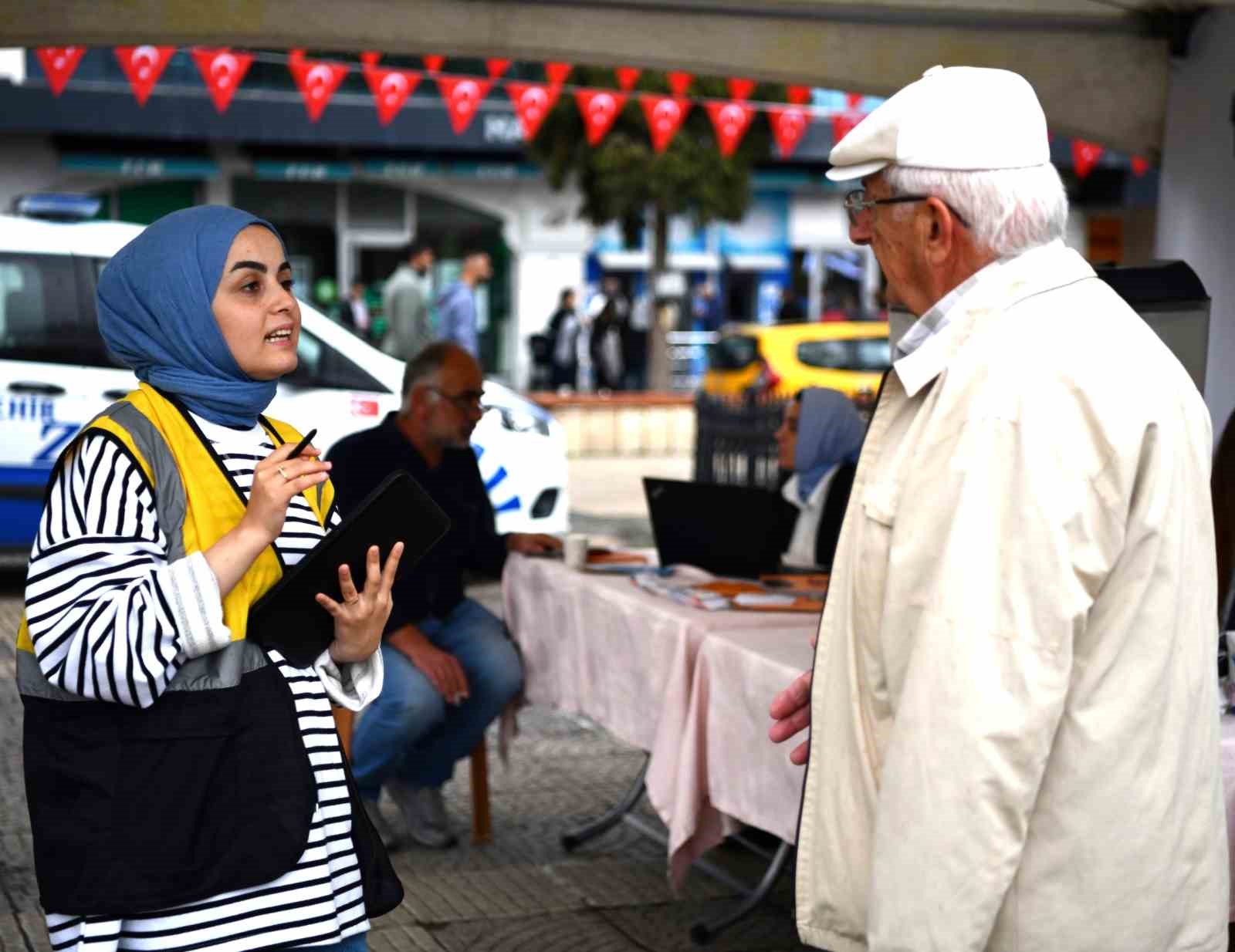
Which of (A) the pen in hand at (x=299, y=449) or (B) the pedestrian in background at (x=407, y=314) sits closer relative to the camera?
(A) the pen in hand at (x=299, y=449)

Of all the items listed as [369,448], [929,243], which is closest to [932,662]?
[929,243]

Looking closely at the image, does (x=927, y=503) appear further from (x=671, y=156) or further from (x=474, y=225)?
(x=474, y=225)

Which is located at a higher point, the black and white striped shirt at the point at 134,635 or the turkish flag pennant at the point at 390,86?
the turkish flag pennant at the point at 390,86

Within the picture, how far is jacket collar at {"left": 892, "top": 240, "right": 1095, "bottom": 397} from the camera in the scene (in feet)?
7.05

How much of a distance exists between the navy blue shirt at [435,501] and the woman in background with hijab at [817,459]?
1.04 metres

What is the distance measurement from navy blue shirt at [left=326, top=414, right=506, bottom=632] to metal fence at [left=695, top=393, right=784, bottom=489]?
19.0 feet

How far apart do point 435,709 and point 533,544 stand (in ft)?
2.58

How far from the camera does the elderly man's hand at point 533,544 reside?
19.1ft

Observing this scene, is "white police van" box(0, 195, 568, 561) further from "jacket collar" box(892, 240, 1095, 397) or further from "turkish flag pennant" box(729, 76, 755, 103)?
"turkish flag pennant" box(729, 76, 755, 103)

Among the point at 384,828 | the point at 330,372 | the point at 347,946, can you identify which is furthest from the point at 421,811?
the point at 330,372

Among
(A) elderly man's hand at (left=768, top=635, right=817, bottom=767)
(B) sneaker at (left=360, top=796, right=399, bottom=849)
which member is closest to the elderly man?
(A) elderly man's hand at (left=768, top=635, right=817, bottom=767)

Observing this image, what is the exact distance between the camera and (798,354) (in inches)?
794

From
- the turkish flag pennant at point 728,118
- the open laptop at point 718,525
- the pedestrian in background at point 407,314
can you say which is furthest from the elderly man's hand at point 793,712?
the pedestrian in background at point 407,314

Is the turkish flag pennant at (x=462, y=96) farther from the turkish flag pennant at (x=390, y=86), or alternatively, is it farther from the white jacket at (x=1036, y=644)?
the white jacket at (x=1036, y=644)
